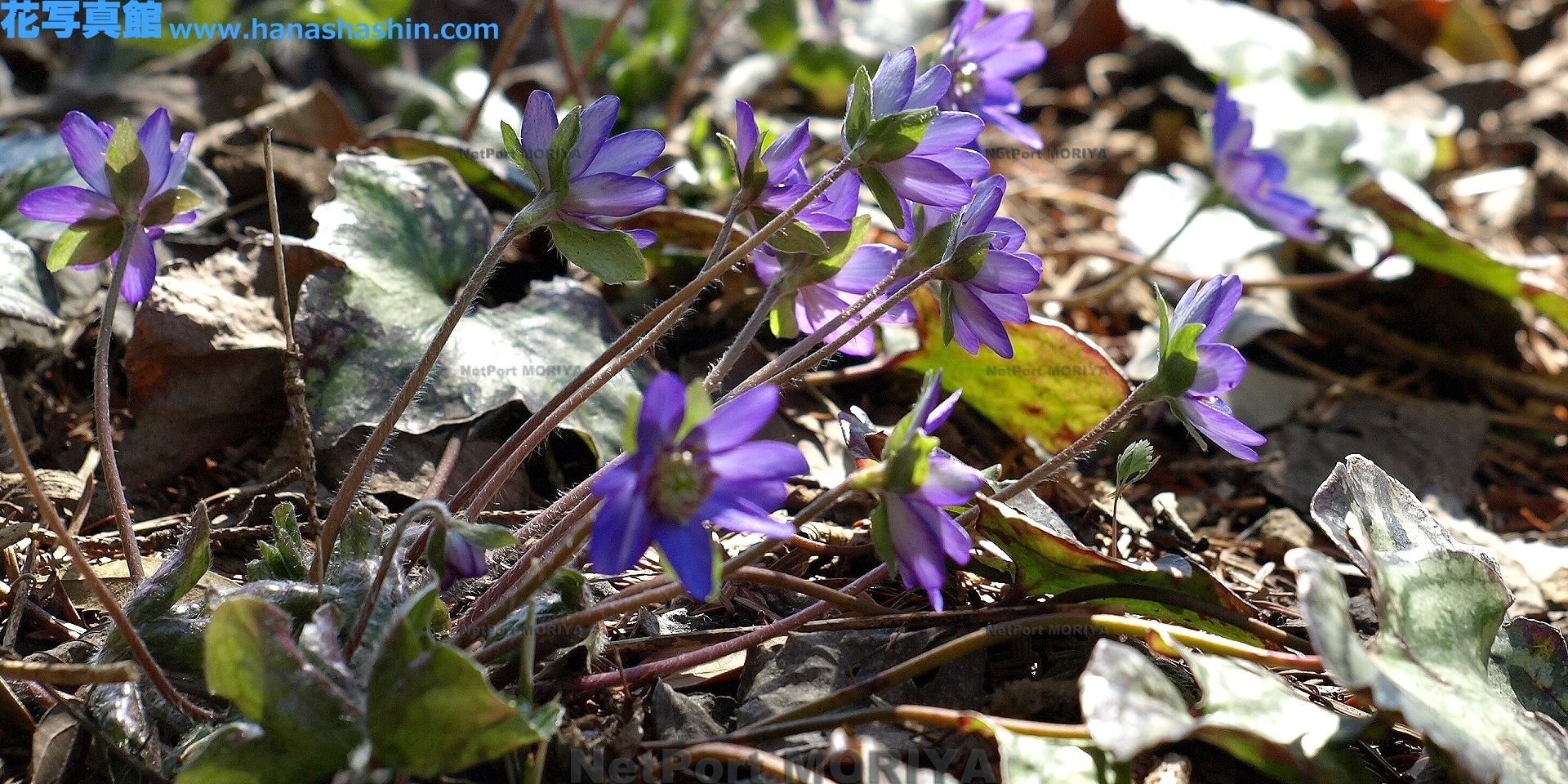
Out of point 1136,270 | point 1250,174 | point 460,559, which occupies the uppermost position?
point 460,559

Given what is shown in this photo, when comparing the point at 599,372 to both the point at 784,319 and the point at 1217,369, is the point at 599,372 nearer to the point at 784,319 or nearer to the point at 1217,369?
the point at 784,319

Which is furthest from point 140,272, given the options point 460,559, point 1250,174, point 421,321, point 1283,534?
point 1250,174

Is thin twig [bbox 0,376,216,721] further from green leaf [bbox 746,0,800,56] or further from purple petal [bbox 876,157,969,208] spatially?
green leaf [bbox 746,0,800,56]

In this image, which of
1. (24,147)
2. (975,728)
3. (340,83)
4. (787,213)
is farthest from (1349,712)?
(340,83)

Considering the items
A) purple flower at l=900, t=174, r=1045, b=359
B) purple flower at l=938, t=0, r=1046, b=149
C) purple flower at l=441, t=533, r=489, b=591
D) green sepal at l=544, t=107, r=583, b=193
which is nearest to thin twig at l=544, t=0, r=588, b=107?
purple flower at l=938, t=0, r=1046, b=149

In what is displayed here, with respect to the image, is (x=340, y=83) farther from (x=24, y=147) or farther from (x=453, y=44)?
(x=24, y=147)

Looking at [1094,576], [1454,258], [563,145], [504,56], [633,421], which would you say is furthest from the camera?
[1454,258]

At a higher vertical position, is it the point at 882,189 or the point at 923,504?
the point at 882,189

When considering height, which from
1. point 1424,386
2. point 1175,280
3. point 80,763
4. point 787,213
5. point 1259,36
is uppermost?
point 787,213
